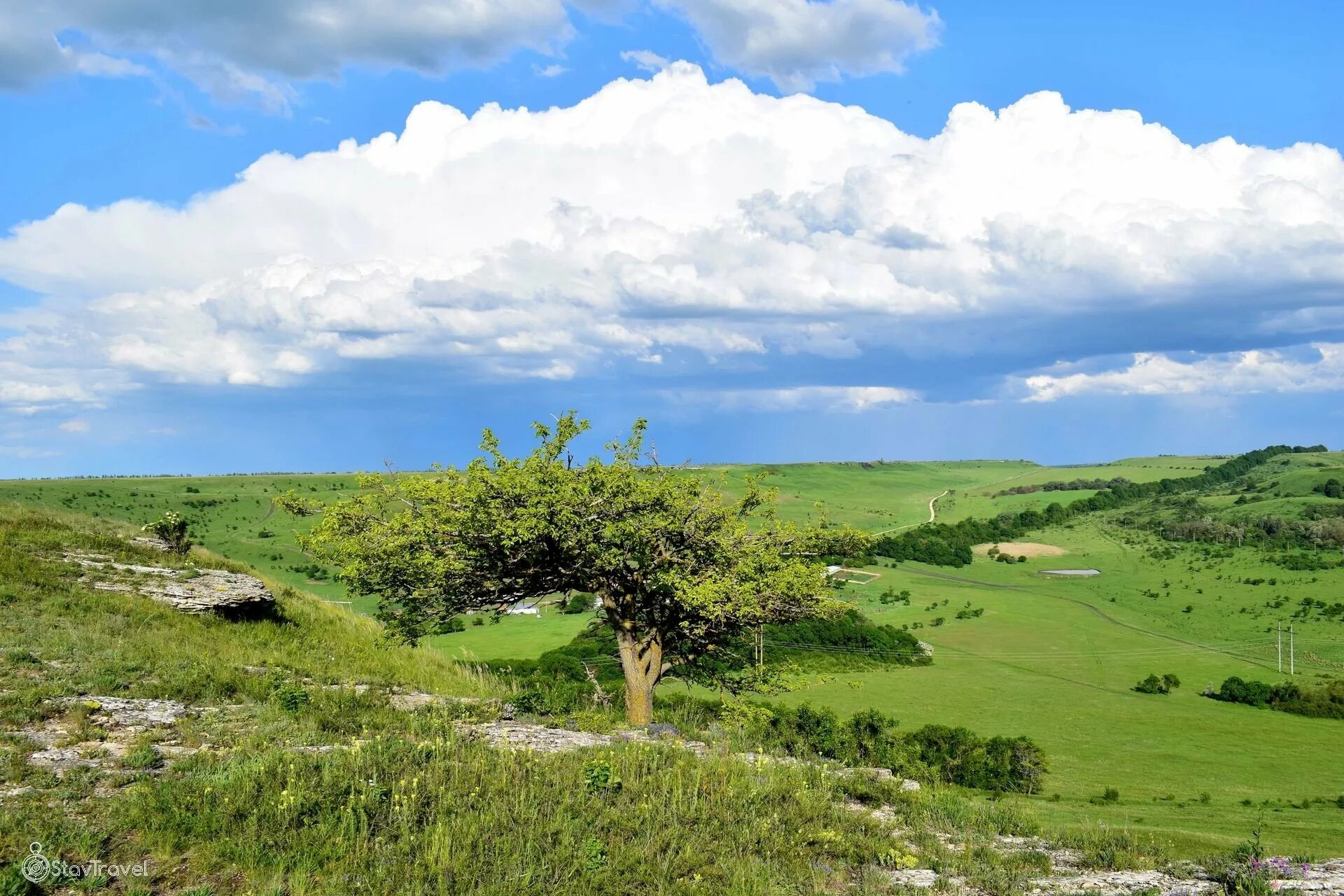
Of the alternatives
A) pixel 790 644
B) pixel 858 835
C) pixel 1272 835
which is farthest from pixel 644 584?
pixel 790 644

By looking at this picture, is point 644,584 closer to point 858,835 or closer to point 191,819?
point 858,835

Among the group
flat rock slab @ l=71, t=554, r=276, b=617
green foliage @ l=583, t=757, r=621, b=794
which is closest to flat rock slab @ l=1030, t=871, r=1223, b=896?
green foliage @ l=583, t=757, r=621, b=794

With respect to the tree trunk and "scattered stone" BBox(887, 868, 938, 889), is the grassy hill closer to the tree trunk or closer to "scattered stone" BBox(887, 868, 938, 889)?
"scattered stone" BBox(887, 868, 938, 889)

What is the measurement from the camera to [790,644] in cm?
13025

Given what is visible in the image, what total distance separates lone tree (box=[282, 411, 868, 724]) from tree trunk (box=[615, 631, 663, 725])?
5 centimetres

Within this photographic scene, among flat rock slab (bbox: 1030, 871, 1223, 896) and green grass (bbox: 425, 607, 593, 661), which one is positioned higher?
flat rock slab (bbox: 1030, 871, 1223, 896)

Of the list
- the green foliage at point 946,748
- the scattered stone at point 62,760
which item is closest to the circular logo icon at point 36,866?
the scattered stone at point 62,760

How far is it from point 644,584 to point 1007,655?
12387 centimetres

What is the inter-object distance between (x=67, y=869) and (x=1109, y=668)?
142643 millimetres

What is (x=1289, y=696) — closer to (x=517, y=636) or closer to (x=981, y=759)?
(x=981, y=759)

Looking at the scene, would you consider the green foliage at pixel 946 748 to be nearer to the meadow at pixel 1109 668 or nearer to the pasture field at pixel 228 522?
the meadow at pixel 1109 668

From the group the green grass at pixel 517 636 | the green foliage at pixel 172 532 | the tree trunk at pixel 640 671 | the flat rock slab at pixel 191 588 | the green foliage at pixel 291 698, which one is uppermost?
the green foliage at pixel 172 532

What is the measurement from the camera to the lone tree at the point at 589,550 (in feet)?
82.5

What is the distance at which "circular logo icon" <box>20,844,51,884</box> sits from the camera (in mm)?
9367
